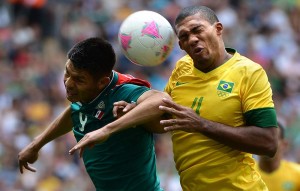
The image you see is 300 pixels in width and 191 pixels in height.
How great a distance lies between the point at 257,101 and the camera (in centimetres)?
640

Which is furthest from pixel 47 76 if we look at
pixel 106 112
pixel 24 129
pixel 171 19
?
pixel 106 112

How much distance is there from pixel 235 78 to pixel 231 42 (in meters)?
10.2

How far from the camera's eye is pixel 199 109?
6625 mm

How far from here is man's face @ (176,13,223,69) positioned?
6566mm

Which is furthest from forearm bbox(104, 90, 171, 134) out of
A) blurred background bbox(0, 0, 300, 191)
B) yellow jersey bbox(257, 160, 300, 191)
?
blurred background bbox(0, 0, 300, 191)

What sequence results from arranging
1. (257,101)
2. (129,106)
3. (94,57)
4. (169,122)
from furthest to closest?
(94,57) < (129,106) < (257,101) < (169,122)

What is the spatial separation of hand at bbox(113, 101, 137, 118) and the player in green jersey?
19 millimetres

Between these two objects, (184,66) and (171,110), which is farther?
(184,66)

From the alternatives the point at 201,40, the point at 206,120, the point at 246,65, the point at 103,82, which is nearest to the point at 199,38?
the point at 201,40

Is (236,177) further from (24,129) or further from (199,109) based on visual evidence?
(24,129)

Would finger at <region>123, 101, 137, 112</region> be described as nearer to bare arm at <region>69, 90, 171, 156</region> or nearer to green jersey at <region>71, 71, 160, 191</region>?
bare arm at <region>69, 90, 171, 156</region>

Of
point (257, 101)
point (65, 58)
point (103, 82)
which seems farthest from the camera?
point (65, 58)

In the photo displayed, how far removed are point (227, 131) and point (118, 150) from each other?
1.00 meters

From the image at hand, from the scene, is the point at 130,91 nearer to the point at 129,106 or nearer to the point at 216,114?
the point at 129,106
